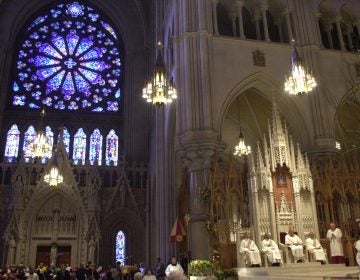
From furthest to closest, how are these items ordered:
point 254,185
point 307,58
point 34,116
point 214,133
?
point 34,116 < point 307,58 < point 214,133 < point 254,185

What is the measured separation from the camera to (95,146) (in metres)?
27.2

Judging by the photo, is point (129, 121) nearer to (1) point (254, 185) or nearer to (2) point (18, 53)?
(2) point (18, 53)

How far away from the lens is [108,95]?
93.6ft

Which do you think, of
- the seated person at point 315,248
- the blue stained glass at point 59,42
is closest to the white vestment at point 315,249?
the seated person at point 315,248

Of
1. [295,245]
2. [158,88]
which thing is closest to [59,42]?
[158,88]

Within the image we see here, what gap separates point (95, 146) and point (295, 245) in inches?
647

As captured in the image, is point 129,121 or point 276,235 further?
point 129,121

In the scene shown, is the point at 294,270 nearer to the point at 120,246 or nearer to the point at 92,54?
the point at 120,246

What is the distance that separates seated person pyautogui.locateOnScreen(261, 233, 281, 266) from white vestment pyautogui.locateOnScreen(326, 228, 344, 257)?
1.82 m

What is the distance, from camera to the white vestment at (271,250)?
1332 cm

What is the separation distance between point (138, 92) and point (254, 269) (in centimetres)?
1792

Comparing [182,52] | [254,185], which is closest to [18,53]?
[182,52]

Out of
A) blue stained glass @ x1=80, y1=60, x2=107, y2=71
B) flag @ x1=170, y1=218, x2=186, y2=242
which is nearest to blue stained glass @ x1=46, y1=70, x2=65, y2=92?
blue stained glass @ x1=80, y1=60, x2=107, y2=71

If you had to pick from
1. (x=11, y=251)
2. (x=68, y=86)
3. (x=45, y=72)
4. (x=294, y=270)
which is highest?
(x=45, y=72)
